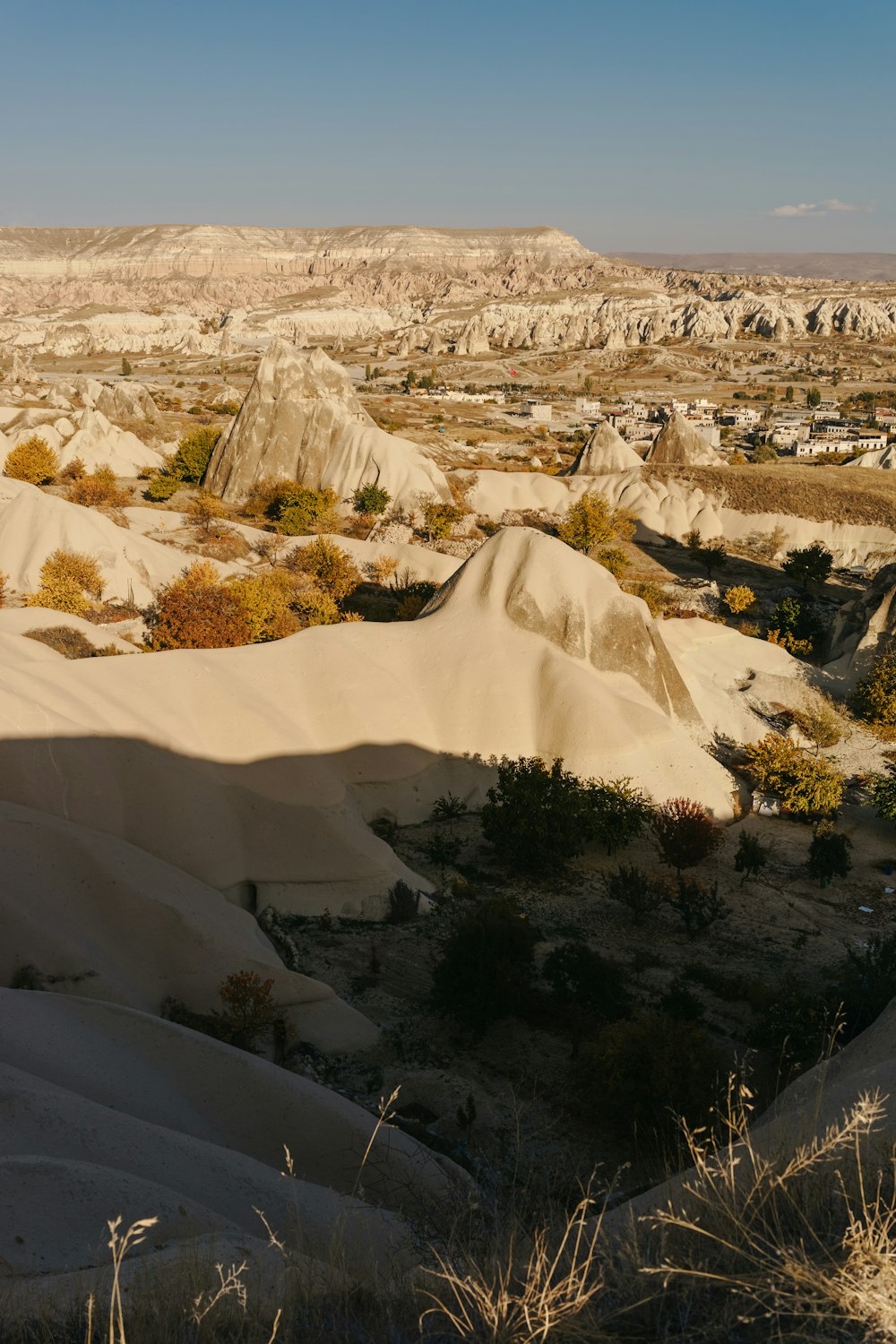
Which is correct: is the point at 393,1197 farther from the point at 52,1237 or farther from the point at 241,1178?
the point at 52,1237

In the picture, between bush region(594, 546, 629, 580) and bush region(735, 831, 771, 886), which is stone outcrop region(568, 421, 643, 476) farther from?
bush region(735, 831, 771, 886)

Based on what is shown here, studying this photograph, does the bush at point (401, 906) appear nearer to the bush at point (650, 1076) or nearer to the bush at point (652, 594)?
the bush at point (650, 1076)

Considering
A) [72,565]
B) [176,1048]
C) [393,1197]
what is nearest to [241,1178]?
[393,1197]

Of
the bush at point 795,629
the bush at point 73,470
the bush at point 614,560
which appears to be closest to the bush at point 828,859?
the bush at point 795,629

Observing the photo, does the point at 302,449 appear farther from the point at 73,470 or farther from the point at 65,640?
the point at 65,640

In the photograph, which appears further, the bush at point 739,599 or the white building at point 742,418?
the white building at point 742,418

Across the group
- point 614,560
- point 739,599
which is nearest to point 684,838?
point 739,599
